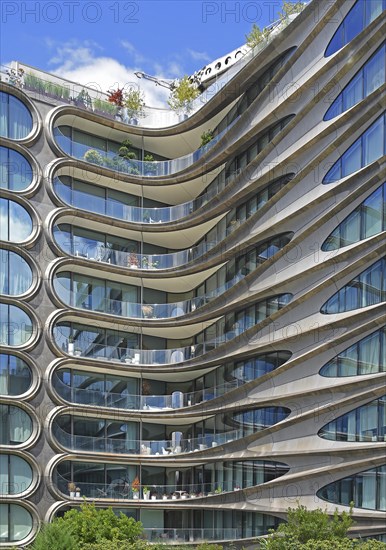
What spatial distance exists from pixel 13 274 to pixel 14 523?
1227 cm

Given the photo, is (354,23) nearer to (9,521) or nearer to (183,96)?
(183,96)

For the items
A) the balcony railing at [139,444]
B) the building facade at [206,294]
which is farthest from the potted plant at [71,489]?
the balcony railing at [139,444]

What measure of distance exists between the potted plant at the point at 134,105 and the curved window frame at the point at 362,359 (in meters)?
22.0

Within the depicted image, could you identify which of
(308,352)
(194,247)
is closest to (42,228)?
(194,247)

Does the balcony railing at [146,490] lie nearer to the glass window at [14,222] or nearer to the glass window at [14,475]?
the glass window at [14,475]

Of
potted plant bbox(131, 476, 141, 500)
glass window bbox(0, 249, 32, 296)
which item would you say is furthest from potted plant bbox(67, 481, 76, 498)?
glass window bbox(0, 249, 32, 296)

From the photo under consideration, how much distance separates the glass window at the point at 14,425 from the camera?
40812 millimetres

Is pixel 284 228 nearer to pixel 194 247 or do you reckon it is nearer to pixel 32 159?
pixel 194 247

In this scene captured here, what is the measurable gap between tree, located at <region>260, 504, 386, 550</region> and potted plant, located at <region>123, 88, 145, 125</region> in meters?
27.2

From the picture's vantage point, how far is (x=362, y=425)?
107ft

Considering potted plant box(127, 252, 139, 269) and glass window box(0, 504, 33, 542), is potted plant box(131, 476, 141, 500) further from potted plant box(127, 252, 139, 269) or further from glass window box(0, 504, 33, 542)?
potted plant box(127, 252, 139, 269)

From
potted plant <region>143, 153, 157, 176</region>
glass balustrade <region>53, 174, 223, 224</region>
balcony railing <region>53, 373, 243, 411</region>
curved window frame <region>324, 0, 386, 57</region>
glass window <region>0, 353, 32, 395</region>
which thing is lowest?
balcony railing <region>53, 373, 243, 411</region>

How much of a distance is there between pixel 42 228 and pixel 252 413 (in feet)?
48.2

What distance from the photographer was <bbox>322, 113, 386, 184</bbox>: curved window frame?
1280 inches
